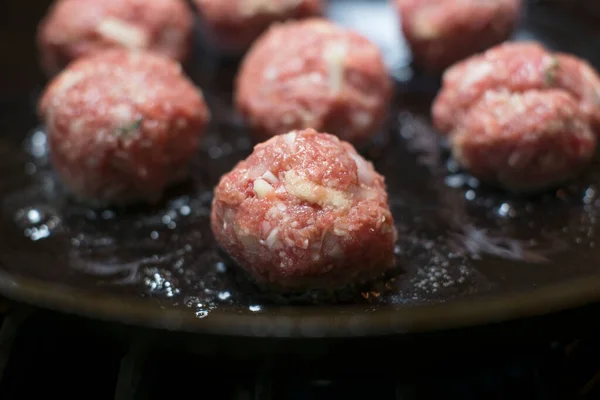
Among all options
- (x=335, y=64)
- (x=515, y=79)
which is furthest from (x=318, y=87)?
(x=515, y=79)

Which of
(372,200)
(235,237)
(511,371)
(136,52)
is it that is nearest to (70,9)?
(136,52)

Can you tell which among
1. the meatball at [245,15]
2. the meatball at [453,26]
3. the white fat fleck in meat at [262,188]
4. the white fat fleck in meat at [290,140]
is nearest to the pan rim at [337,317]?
the white fat fleck in meat at [262,188]

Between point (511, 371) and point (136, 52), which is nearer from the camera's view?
point (511, 371)

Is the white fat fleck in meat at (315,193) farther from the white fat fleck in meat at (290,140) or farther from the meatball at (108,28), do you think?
the meatball at (108,28)

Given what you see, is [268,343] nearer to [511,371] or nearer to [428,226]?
[511,371]

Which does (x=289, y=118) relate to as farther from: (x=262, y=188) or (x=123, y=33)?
(x=123, y=33)
